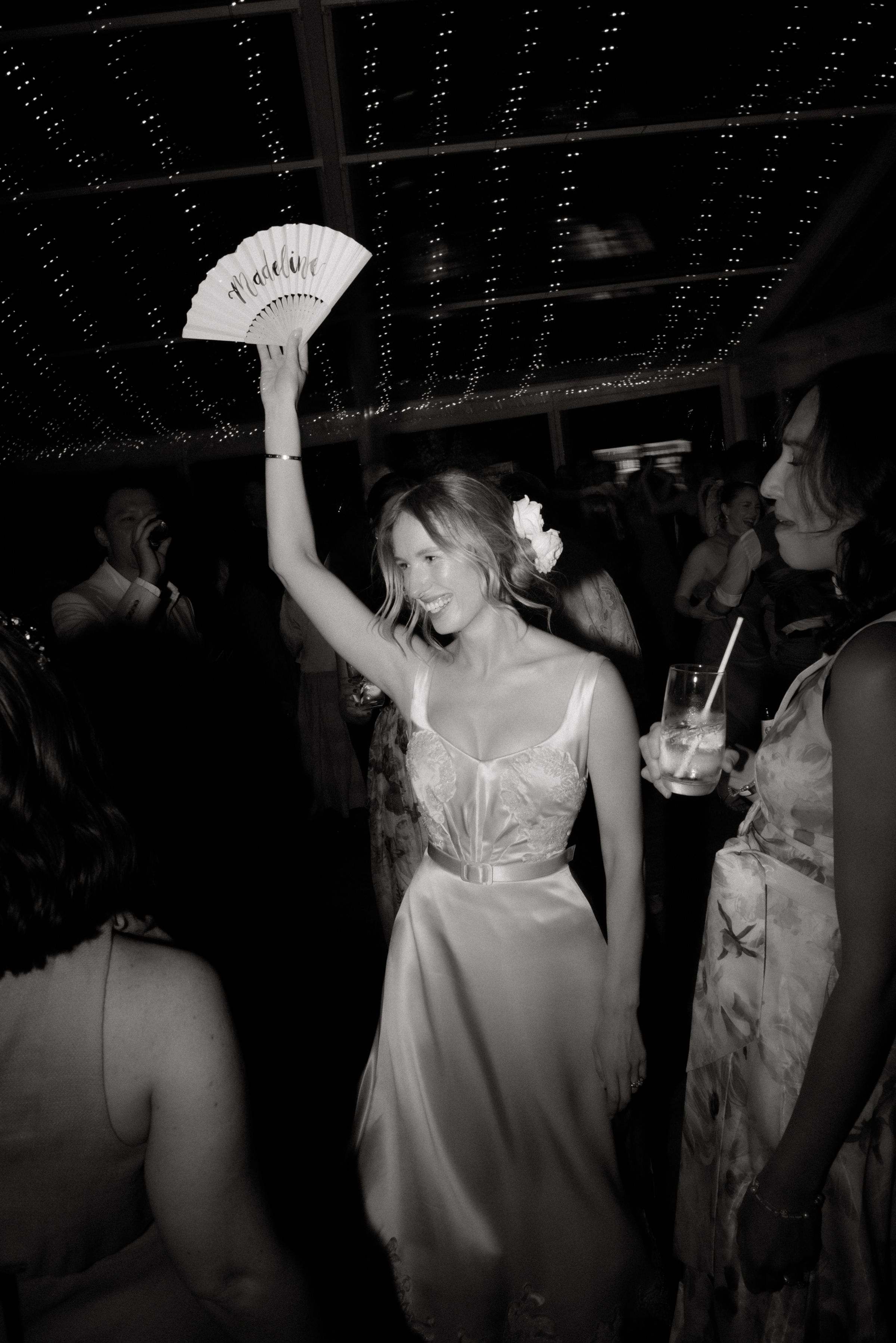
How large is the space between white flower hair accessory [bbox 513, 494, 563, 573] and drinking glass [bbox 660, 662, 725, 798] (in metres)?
0.56

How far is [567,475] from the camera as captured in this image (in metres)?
8.60

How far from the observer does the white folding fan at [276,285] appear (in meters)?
1.72

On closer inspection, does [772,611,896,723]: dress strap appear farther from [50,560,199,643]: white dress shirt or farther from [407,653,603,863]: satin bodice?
[50,560,199,643]: white dress shirt

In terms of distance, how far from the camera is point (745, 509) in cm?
441

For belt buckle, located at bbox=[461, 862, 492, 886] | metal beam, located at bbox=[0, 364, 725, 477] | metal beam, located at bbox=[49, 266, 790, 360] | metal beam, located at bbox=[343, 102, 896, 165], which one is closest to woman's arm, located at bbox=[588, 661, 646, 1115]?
belt buckle, located at bbox=[461, 862, 492, 886]

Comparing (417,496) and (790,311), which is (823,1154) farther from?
(790,311)

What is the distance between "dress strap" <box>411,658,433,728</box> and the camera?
1.90m

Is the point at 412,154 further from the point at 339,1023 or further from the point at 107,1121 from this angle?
the point at 107,1121

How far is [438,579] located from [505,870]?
2.05ft

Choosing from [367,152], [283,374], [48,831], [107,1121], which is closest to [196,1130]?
[107,1121]

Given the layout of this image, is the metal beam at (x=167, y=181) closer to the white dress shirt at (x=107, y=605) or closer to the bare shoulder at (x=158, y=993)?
the white dress shirt at (x=107, y=605)

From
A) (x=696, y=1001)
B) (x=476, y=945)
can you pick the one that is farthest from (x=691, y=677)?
(x=476, y=945)

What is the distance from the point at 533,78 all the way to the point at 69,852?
150 inches

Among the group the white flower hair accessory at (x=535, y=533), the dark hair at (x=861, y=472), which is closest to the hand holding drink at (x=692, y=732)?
the dark hair at (x=861, y=472)
